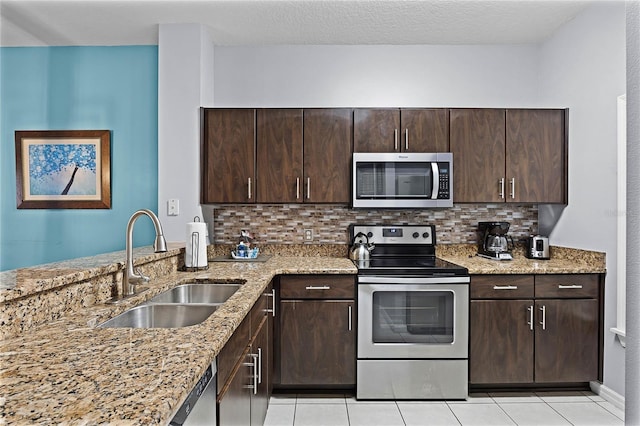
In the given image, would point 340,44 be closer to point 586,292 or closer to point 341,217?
point 341,217

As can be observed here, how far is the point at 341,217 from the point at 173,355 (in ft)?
8.06

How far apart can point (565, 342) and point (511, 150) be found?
1.38 metres

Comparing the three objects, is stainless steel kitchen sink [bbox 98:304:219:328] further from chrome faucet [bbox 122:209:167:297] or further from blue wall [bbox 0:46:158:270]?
blue wall [bbox 0:46:158:270]

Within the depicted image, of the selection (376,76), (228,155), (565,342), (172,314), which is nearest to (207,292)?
(172,314)

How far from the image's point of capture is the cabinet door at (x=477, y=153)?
3.10 m

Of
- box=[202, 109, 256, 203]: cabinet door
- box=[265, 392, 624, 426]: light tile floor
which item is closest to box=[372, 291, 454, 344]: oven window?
box=[265, 392, 624, 426]: light tile floor

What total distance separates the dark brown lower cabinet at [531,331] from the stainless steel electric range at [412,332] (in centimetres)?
11

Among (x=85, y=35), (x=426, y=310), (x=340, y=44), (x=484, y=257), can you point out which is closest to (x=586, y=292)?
(x=484, y=257)

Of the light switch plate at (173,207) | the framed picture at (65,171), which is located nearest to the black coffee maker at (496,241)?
the light switch plate at (173,207)

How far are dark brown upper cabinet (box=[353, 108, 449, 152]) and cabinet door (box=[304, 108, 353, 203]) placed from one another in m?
0.08

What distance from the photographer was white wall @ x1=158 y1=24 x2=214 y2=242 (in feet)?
10.1

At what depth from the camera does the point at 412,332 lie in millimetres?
2760

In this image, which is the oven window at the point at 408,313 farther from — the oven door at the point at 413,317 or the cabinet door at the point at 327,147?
the cabinet door at the point at 327,147

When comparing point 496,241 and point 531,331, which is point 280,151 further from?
point 531,331
